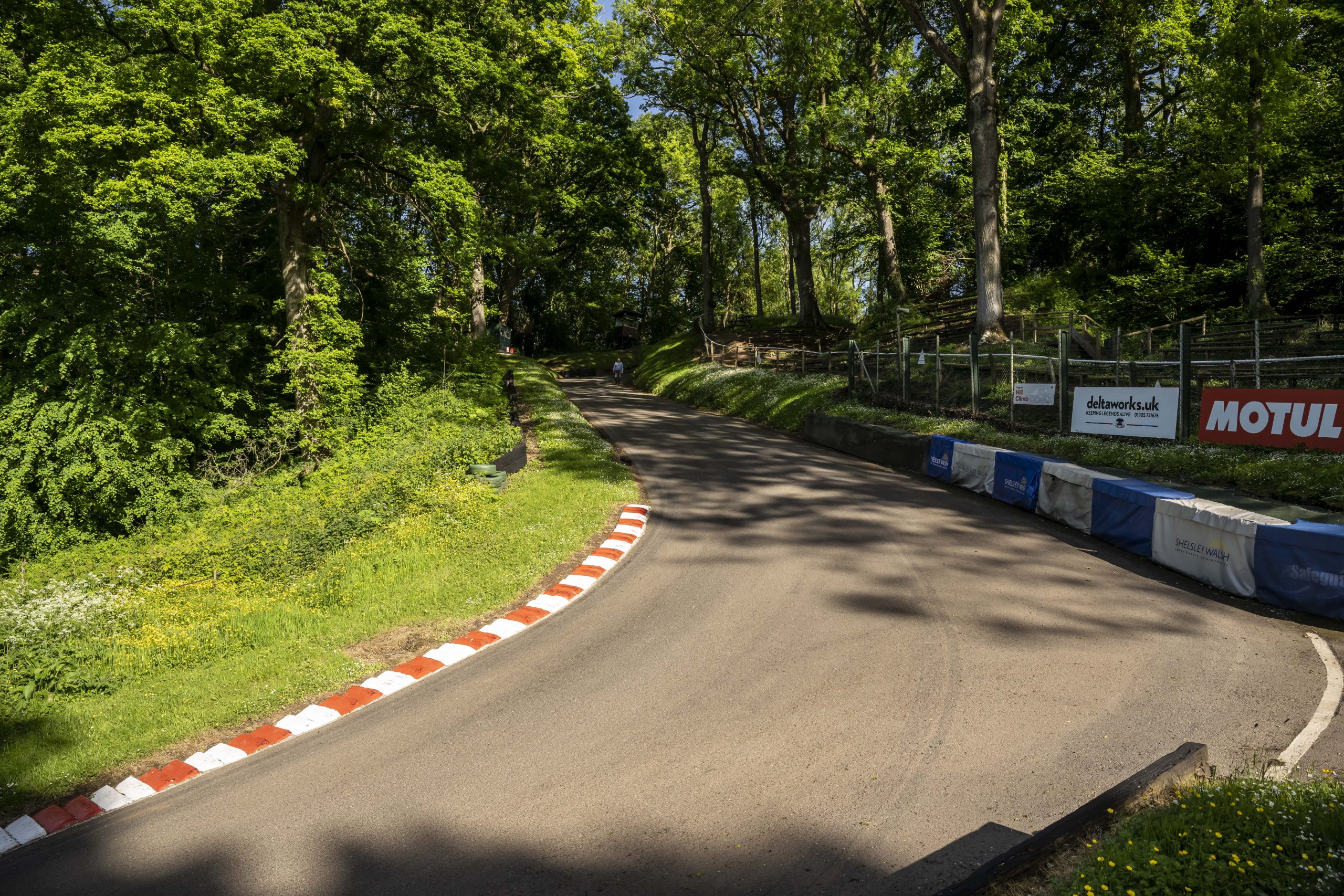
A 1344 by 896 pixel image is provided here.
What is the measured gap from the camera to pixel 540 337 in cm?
6306

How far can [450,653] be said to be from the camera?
8.46 meters

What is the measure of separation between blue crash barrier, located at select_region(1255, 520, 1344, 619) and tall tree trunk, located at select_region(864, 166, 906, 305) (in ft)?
87.6

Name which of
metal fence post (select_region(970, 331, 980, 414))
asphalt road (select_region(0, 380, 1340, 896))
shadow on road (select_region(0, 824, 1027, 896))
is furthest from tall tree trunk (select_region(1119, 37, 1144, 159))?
shadow on road (select_region(0, 824, 1027, 896))

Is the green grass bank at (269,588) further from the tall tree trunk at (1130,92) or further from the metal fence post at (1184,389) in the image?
the tall tree trunk at (1130,92)

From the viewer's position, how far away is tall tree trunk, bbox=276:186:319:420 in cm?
1992

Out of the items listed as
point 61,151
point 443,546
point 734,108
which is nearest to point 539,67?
point 734,108

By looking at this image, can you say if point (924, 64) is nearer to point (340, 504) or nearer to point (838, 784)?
point (340, 504)

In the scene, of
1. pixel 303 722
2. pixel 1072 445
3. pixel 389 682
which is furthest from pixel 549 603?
pixel 1072 445

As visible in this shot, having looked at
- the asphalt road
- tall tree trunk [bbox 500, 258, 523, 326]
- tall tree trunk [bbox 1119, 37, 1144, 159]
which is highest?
tall tree trunk [bbox 1119, 37, 1144, 159]

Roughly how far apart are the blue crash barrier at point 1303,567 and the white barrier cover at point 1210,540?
130 mm

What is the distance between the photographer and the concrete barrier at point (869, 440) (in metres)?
16.8

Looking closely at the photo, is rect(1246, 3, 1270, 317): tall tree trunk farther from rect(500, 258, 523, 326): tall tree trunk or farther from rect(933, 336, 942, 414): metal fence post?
rect(500, 258, 523, 326): tall tree trunk

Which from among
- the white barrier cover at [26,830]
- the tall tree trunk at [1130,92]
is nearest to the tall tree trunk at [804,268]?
the tall tree trunk at [1130,92]

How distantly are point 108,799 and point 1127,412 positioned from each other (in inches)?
619
